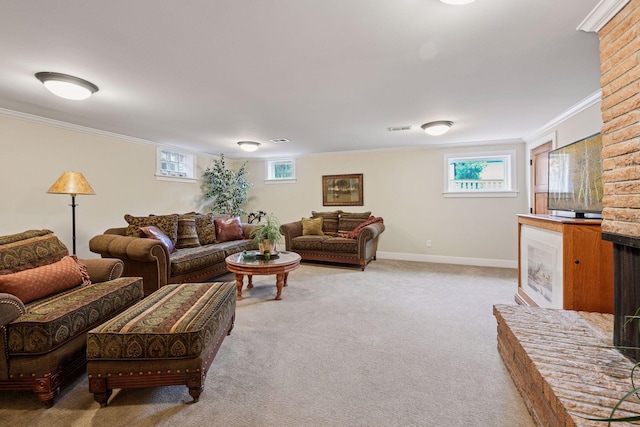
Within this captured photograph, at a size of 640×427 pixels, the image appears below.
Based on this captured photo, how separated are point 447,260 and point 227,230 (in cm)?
401

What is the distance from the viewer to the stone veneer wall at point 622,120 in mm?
1382

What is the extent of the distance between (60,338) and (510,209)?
19.1 ft

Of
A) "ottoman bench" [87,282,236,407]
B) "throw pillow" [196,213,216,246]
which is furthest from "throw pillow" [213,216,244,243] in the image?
"ottoman bench" [87,282,236,407]

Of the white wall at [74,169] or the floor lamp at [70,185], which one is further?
the white wall at [74,169]

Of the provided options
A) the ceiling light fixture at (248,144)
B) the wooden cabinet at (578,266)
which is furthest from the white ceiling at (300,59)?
the wooden cabinet at (578,266)

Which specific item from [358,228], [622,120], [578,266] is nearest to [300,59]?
[622,120]

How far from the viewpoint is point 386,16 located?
63.4 inches

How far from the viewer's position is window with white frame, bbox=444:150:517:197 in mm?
4898

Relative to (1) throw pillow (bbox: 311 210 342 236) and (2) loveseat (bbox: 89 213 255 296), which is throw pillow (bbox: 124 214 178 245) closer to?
(2) loveseat (bbox: 89 213 255 296)

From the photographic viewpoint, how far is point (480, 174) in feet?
16.8

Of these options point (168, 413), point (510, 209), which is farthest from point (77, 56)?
point (510, 209)

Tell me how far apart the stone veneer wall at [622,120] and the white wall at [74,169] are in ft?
17.9

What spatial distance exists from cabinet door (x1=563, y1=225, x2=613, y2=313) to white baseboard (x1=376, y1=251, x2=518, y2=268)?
2.97 metres

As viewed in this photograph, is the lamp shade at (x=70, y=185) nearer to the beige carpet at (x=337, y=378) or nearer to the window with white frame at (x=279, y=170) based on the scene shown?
the beige carpet at (x=337, y=378)
